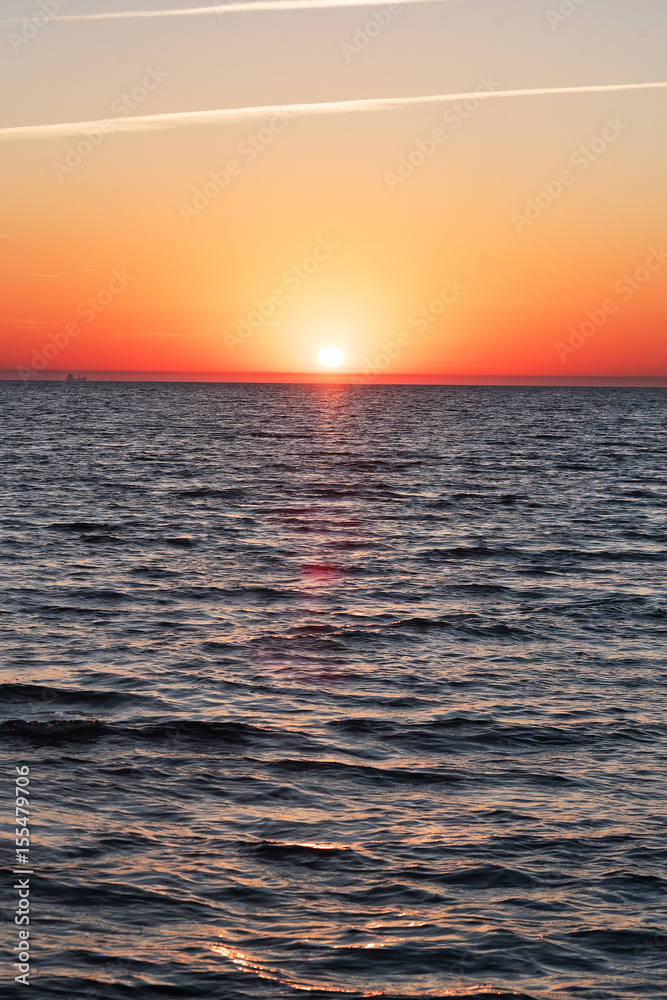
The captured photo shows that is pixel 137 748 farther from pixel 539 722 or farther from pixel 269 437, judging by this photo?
pixel 269 437

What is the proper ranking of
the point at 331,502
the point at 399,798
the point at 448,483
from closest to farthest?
the point at 399,798, the point at 331,502, the point at 448,483

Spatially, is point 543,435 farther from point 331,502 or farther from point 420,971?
point 420,971

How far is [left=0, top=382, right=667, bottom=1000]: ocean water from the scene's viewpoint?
8.45 metres

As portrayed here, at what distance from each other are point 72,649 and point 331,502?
25.1 meters

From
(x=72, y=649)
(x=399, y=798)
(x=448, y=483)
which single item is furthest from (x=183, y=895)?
(x=448, y=483)

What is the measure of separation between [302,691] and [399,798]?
13.7ft

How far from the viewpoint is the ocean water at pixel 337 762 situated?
8.45 meters

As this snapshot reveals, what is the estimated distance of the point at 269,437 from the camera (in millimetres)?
97062

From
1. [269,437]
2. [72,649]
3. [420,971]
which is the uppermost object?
[269,437]

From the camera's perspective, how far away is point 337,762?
12.6 metres

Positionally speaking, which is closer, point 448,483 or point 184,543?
point 184,543

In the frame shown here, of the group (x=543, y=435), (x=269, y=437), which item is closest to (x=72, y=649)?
(x=269, y=437)

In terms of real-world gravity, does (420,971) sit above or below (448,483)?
below

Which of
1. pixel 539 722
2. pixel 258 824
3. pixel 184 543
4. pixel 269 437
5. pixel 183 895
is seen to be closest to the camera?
pixel 183 895
